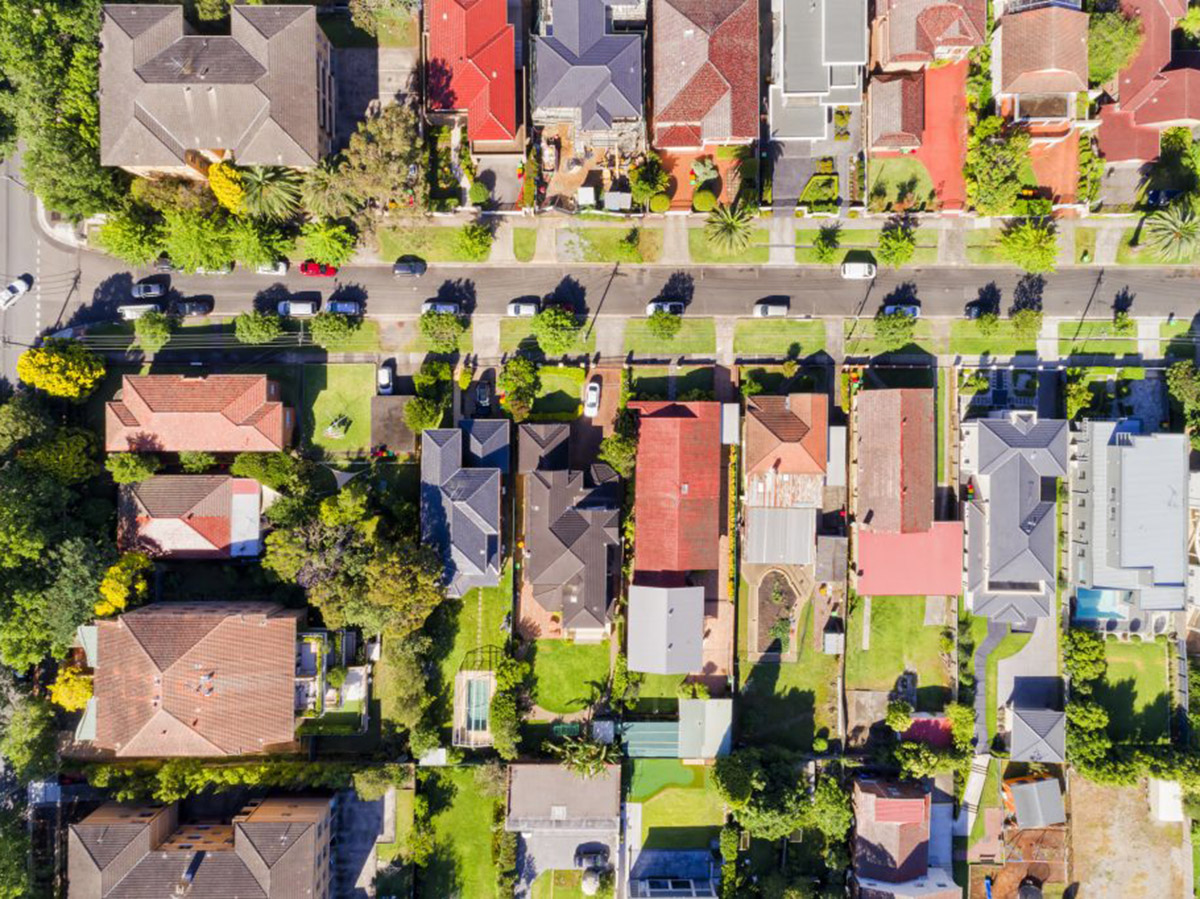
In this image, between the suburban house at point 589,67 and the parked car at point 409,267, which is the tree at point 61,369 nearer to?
the parked car at point 409,267

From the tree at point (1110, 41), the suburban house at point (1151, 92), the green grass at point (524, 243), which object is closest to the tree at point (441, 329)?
the green grass at point (524, 243)

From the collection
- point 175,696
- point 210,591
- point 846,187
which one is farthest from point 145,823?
point 846,187

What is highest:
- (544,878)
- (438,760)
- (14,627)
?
(14,627)

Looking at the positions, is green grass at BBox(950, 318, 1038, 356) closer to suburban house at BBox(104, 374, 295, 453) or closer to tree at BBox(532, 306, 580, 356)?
tree at BBox(532, 306, 580, 356)

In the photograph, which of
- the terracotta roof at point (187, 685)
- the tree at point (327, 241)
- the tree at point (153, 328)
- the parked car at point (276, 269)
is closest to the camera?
the terracotta roof at point (187, 685)

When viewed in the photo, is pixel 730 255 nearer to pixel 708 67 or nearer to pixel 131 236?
pixel 708 67

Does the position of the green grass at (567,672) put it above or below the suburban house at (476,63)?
below

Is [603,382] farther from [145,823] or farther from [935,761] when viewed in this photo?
[145,823]
